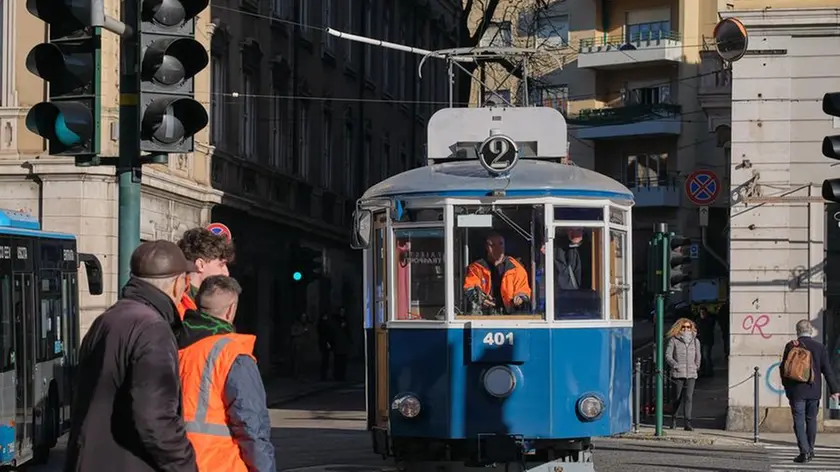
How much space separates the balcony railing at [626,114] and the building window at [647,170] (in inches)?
99.1

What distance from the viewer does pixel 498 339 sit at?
1281 centimetres

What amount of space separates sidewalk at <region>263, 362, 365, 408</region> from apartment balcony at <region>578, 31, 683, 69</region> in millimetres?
22006

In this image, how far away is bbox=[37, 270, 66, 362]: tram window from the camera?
1557 cm

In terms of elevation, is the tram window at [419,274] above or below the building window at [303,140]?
below

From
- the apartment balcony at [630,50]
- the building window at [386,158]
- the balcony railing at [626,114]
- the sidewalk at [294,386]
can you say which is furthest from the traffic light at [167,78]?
the balcony railing at [626,114]

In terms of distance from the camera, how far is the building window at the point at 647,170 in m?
58.4

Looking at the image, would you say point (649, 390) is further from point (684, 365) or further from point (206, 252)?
point (206, 252)

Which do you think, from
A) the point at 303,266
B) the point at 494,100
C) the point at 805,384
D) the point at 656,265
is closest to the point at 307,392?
the point at 303,266

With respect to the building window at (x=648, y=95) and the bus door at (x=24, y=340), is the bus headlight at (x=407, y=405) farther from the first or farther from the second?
the building window at (x=648, y=95)

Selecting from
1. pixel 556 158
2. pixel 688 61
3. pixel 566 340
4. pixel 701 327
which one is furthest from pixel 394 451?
pixel 688 61

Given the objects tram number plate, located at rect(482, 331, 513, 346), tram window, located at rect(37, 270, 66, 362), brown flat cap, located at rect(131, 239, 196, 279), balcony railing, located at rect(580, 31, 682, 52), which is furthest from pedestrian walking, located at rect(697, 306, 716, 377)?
brown flat cap, located at rect(131, 239, 196, 279)

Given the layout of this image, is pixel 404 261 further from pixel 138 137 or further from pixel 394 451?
pixel 138 137

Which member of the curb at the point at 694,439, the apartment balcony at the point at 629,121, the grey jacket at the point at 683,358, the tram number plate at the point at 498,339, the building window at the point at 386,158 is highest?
the apartment balcony at the point at 629,121

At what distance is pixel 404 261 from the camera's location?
13.4 meters
